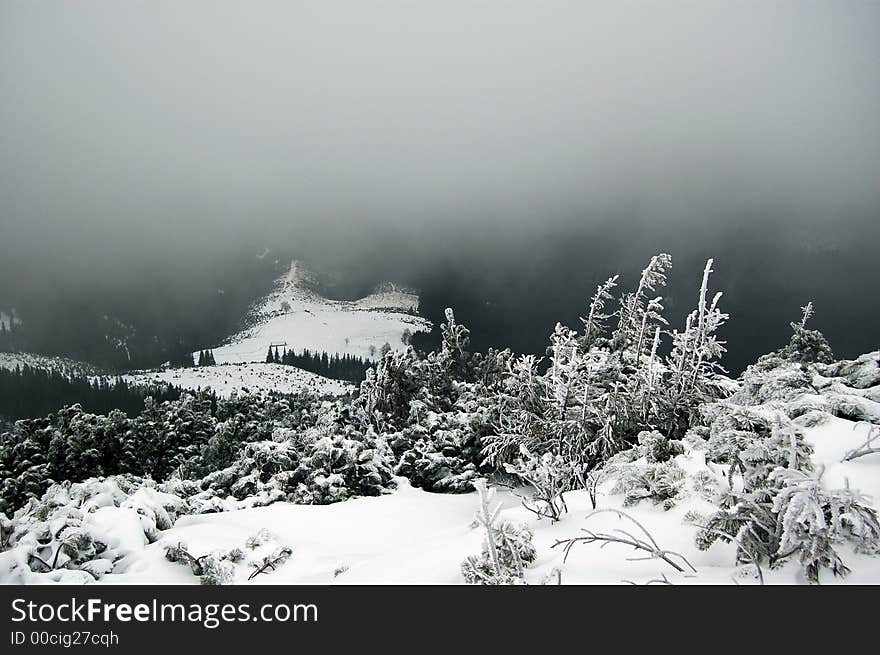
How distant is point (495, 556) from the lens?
3.98 m

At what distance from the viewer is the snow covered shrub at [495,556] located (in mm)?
4051

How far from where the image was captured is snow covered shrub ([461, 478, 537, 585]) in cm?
405

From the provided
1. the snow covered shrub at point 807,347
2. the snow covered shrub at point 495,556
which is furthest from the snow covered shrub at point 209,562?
the snow covered shrub at point 807,347

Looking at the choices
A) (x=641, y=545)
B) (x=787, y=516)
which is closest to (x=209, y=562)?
(x=641, y=545)

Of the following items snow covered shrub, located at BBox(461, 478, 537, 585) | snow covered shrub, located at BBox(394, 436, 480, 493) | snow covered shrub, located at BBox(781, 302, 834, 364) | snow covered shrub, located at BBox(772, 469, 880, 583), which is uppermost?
snow covered shrub, located at BBox(781, 302, 834, 364)

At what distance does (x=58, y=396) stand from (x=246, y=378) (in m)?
52.9

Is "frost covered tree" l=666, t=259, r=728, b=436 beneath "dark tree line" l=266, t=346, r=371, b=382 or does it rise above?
beneath

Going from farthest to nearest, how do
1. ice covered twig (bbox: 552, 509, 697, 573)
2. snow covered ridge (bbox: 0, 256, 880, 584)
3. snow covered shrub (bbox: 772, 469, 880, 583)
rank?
snow covered ridge (bbox: 0, 256, 880, 584)
ice covered twig (bbox: 552, 509, 697, 573)
snow covered shrub (bbox: 772, 469, 880, 583)

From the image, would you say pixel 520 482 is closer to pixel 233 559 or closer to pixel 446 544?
pixel 446 544

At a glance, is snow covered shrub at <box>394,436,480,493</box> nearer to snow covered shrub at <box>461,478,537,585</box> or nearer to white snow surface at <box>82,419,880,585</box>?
white snow surface at <box>82,419,880,585</box>

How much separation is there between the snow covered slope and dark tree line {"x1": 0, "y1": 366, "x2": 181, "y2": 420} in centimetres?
3255

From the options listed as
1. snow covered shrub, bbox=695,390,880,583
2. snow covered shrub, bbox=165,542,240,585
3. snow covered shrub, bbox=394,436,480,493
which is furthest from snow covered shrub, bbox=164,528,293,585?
snow covered shrub, bbox=394,436,480,493

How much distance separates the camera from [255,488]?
13.3 metres

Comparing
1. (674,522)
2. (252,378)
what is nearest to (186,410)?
(674,522)
